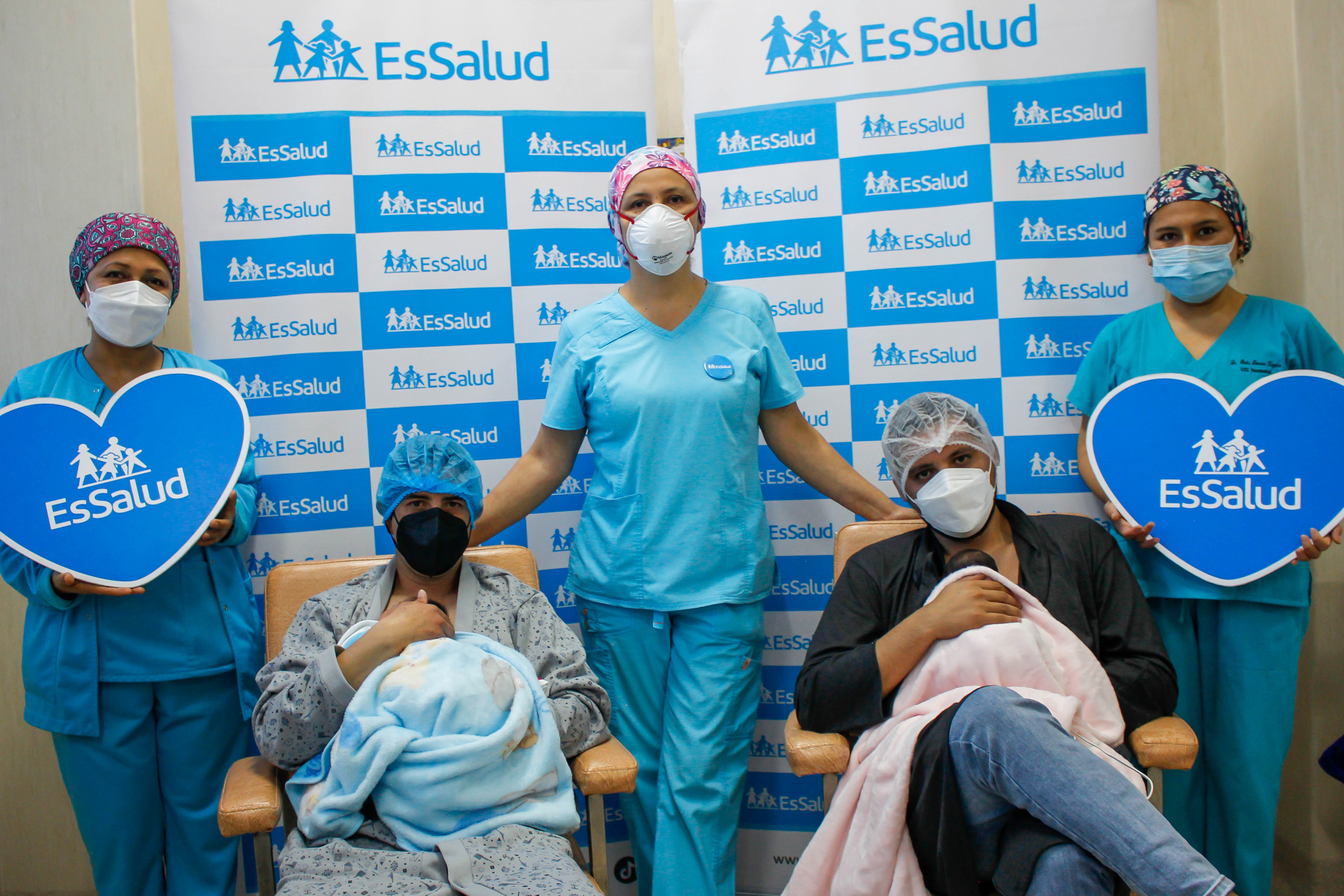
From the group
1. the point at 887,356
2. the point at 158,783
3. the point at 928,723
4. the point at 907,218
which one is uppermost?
the point at 907,218

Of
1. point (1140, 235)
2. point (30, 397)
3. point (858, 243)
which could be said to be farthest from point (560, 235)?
point (1140, 235)

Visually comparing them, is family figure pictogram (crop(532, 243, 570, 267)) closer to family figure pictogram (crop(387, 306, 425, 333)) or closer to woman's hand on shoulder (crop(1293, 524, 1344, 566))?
family figure pictogram (crop(387, 306, 425, 333))

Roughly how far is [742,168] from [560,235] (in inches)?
25.2

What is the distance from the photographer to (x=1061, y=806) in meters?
1.56

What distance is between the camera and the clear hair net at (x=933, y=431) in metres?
2.09

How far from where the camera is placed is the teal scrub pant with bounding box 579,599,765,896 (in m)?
2.33

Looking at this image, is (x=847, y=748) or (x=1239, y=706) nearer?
(x=847, y=748)

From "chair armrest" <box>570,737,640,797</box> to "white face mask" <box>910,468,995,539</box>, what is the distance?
91 cm

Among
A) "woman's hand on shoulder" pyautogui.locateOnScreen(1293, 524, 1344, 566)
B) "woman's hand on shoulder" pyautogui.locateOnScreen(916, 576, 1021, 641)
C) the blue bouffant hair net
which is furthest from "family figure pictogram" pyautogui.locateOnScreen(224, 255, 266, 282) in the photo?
"woman's hand on shoulder" pyautogui.locateOnScreen(1293, 524, 1344, 566)

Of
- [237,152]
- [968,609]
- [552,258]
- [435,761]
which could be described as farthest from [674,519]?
[237,152]

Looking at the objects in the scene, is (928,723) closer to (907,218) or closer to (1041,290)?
(1041,290)

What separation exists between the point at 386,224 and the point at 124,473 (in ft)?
3.60

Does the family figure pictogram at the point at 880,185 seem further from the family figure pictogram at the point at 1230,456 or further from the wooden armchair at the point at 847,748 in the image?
the wooden armchair at the point at 847,748

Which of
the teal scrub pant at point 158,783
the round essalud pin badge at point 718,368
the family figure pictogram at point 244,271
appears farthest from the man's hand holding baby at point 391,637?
the family figure pictogram at point 244,271
